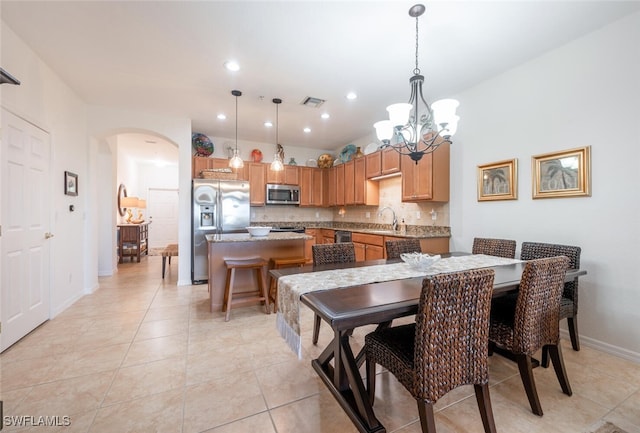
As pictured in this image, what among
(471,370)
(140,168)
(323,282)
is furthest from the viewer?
(140,168)

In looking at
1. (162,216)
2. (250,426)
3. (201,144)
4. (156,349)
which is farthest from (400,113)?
(162,216)

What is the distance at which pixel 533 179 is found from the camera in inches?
110

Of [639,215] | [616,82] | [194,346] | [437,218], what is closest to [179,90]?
[194,346]

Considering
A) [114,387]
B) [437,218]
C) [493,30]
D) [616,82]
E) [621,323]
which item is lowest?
[114,387]

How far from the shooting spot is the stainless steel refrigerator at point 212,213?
14.8ft

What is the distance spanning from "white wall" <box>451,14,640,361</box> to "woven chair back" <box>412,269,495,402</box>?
6.18ft

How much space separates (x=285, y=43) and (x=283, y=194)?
350 centimetres

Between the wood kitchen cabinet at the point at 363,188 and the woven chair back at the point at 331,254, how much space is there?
266 cm

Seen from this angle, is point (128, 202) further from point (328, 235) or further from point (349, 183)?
point (349, 183)

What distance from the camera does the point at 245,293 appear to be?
343 centimetres

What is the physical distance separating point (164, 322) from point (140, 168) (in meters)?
7.36

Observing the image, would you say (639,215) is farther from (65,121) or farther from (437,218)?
(65,121)

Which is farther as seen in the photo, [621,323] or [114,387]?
[621,323]

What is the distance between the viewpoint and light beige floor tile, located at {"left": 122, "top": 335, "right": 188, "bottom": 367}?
219cm
